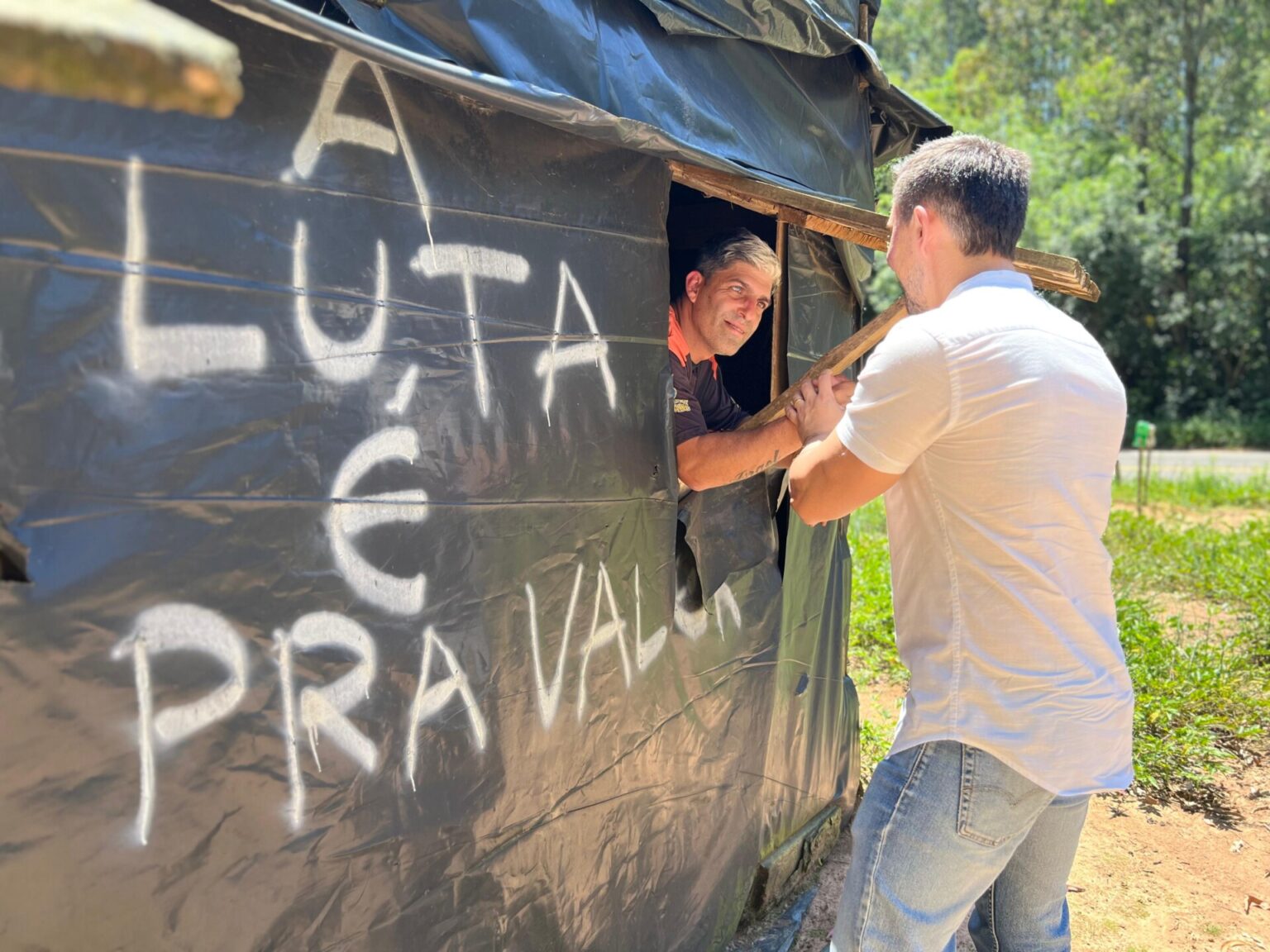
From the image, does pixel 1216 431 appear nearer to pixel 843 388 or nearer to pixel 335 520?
pixel 843 388

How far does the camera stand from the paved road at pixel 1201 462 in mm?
14781

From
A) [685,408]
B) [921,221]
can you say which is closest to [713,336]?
[685,408]

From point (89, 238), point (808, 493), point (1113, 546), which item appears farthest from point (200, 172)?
point (1113, 546)

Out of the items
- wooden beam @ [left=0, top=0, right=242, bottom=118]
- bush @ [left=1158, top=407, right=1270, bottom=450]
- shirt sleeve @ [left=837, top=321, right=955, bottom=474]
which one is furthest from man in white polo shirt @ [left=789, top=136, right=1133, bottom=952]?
bush @ [left=1158, top=407, right=1270, bottom=450]

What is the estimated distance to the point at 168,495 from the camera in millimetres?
1512

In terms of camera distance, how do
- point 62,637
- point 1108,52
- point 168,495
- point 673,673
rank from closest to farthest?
point 62,637 → point 168,495 → point 673,673 → point 1108,52

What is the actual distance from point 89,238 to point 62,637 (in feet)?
1.84

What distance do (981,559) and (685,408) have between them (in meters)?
1.04

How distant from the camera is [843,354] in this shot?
268 cm

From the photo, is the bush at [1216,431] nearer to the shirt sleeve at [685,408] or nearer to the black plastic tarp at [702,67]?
the black plastic tarp at [702,67]

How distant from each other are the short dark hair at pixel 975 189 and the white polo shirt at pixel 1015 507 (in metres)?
0.11

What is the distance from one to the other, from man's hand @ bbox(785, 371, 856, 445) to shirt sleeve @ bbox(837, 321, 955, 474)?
0.52m

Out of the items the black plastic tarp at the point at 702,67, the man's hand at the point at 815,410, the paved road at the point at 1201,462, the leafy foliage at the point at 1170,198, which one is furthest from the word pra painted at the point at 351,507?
the leafy foliage at the point at 1170,198

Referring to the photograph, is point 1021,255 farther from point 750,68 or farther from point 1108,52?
point 1108,52
